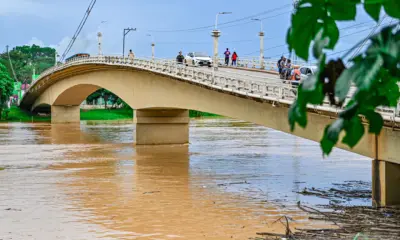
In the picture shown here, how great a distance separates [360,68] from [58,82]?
6278cm

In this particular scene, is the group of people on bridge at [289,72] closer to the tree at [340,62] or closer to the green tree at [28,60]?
the tree at [340,62]

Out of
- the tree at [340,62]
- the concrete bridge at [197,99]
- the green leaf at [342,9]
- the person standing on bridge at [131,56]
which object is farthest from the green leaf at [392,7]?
the person standing on bridge at [131,56]

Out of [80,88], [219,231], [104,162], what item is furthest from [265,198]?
[80,88]

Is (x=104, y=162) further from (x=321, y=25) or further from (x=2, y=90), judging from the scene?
(x=2, y=90)

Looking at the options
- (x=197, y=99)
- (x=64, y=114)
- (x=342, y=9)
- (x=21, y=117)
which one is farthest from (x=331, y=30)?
(x=21, y=117)

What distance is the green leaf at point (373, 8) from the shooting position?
2.55 m

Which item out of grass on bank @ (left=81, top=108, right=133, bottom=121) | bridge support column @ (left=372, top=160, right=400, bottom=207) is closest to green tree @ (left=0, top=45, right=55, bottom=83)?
grass on bank @ (left=81, top=108, right=133, bottom=121)

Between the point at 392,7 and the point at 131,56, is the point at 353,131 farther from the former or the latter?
the point at 131,56

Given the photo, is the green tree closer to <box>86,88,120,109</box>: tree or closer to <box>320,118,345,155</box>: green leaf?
<box>86,88,120,109</box>: tree

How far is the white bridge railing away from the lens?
74.9ft

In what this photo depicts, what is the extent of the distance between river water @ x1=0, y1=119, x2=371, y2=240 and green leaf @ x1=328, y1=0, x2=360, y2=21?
11.7 meters

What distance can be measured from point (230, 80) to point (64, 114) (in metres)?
42.9

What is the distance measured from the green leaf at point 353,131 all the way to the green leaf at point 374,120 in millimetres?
48

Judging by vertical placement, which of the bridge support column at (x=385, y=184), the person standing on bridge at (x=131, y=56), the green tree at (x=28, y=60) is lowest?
the bridge support column at (x=385, y=184)
